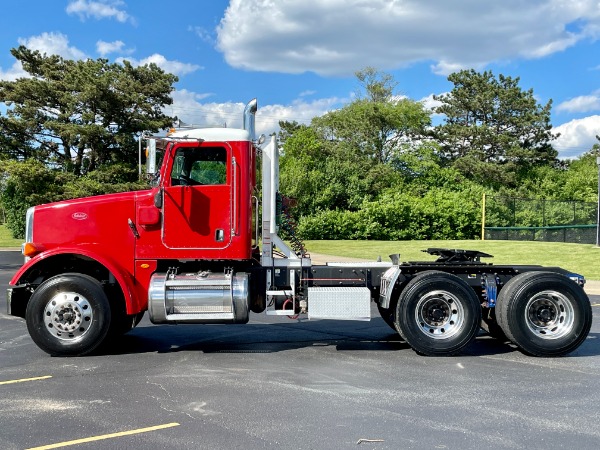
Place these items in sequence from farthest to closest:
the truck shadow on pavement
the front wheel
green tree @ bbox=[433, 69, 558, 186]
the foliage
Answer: green tree @ bbox=[433, 69, 558, 186] < the foliage < the truck shadow on pavement < the front wheel

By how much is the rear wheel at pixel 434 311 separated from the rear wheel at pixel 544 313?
444 mm

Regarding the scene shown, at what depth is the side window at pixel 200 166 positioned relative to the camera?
26.0 feet

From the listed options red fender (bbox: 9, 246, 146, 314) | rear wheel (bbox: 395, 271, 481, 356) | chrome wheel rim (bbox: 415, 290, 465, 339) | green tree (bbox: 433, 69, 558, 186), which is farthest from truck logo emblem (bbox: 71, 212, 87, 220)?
green tree (bbox: 433, 69, 558, 186)

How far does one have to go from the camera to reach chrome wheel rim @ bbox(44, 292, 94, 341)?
301 inches

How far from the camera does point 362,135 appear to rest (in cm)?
5650

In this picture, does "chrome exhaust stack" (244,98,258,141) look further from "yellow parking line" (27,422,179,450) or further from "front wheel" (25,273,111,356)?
"yellow parking line" (27,422,179,450)

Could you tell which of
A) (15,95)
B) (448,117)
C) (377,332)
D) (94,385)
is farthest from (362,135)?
(94,385)

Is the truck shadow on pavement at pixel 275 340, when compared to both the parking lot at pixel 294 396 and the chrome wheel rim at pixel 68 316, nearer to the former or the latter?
the parking lot at pixel 294 396

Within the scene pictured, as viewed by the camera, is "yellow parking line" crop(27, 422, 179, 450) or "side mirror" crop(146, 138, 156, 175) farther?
"side mirror" crop(146, 138, 156, 175)

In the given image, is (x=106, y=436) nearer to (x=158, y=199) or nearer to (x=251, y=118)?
(x=158, y=199)

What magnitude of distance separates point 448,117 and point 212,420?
58.7m

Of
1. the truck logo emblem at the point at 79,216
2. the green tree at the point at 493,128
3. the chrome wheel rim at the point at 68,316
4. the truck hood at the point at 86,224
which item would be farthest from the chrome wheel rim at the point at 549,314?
the green tree at the point at 493,128

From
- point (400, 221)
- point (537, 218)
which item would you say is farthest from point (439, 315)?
point (400, 221)

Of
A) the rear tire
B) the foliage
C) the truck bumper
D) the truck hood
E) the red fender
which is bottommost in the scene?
the rear tire
